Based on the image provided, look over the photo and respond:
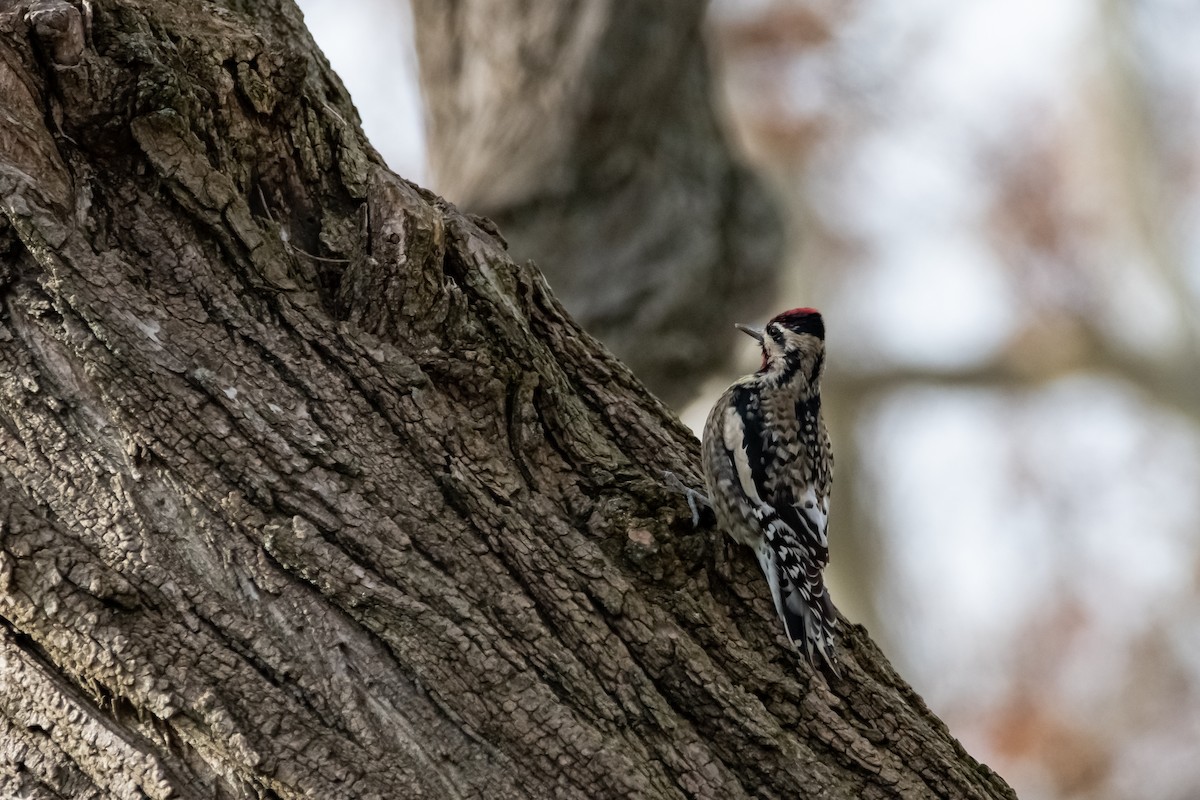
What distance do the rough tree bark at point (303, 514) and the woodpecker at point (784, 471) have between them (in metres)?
0.11

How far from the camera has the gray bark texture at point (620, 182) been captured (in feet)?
17.8

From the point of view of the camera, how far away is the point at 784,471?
4.12m

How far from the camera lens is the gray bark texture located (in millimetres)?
5422

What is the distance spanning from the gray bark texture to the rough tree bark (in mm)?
2623

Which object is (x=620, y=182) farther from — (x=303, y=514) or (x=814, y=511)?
(x=303, y=514)

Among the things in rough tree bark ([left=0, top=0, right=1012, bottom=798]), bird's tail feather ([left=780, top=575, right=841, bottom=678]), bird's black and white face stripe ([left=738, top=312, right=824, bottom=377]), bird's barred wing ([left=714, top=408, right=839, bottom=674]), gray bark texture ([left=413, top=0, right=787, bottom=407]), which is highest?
gray bark texture ([left=413, top=0, right=787, bottom=407])

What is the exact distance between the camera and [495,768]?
229 centimetres

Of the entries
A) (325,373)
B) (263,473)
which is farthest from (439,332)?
(263,473)

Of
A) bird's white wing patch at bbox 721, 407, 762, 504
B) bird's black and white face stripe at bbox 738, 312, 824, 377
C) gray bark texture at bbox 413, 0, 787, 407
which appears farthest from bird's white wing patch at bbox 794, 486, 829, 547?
gray bark texture at bbox 413, 0, 787, 407

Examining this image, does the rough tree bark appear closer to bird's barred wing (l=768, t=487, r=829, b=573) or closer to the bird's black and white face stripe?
bird's barred wing (l=768, t=487, r=829, b=573)

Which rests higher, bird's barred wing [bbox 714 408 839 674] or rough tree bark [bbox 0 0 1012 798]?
bird's barred wing [bbox 714 408 839 674]

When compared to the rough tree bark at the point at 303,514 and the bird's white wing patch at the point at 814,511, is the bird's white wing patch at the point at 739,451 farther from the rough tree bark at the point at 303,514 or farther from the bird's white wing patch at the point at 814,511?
the rough tree bark at the point at 303,514

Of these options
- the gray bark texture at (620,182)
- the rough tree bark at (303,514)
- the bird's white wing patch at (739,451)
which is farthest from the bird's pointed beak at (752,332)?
the rough tree bark at (303,514)

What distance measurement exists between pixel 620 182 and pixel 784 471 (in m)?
2.10
